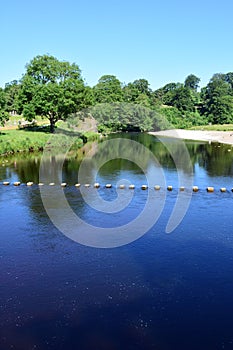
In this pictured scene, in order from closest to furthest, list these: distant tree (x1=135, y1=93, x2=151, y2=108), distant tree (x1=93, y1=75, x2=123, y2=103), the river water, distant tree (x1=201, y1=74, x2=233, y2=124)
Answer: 1. the river water
2. distant tree (x1=93, y1=75, x2=123, y2=103)
3. distant tree (x1=135, y1=93, x2=151, y2=108)
4. distant tree (x1=201, y1=74, x2=233, y2=124)

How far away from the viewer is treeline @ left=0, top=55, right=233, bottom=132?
61.8m

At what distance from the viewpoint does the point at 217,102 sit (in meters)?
117

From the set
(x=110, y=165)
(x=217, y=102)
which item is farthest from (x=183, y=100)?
(x=110, y=165)

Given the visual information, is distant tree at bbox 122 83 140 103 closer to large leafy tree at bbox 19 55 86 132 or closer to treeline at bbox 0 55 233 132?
treeline at bbox 0 55 233 132

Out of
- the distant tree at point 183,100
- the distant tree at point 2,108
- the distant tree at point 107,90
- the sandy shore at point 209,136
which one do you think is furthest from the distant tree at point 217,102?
Answer: the distant tree at point 2,108

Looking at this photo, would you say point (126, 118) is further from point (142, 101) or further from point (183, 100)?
point (183, 100)

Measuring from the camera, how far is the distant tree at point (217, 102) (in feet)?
378

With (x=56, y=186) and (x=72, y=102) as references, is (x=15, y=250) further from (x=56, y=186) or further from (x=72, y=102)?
(x=72, y=102)

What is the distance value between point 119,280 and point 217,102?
11118 cm

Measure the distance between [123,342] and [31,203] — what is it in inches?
632

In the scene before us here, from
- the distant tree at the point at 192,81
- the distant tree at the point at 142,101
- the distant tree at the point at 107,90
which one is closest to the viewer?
the distant tree at the point at 107,90

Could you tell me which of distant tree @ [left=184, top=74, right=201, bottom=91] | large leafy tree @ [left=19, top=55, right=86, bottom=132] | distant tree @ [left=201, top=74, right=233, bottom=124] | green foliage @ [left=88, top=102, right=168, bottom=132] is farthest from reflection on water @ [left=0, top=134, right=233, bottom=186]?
distant tree @ [left=184, top=74, right=201, bottom=91]

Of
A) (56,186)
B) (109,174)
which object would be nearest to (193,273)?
(56,186)

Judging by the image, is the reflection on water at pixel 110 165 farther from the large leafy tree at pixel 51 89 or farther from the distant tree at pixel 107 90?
the distant tree at pixel 107 90
